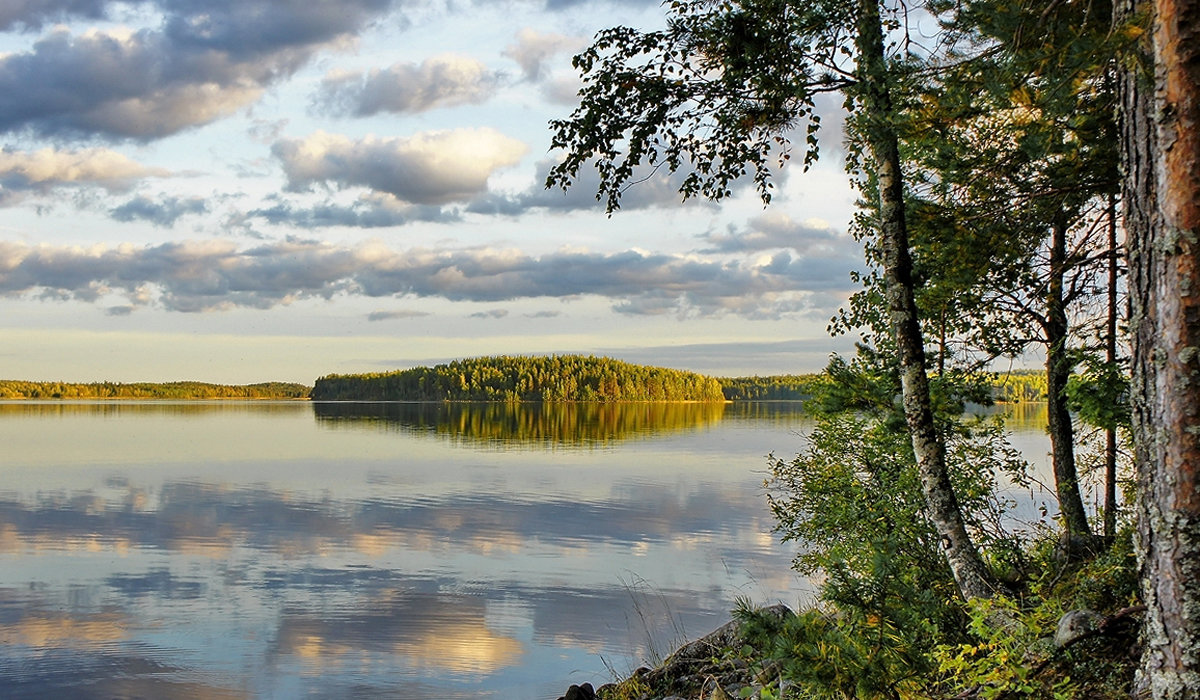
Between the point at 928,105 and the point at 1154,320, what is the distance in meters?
4.38

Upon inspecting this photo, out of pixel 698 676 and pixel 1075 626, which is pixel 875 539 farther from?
pixel 698 676

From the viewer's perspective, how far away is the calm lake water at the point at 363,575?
14.9 metres

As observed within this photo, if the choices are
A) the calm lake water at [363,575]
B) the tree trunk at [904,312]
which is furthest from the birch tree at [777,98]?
the calm lake water at [363,575]

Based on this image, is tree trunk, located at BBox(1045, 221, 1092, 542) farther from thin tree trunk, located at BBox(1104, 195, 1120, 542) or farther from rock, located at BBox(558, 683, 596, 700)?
rock, located at BBox(558, 683, 596, 700)

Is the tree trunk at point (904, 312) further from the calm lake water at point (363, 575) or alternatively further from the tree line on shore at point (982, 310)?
the calm lake water at point (363, 575)

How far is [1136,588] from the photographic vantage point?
7477 millimetres

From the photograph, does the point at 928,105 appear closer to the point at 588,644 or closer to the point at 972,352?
the point at 972,352

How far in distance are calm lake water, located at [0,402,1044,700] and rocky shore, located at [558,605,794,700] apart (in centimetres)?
239

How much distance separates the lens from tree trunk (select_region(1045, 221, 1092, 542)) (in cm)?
1143

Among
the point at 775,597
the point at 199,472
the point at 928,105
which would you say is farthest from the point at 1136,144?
the point at 199,472

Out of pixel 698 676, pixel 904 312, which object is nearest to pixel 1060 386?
pixel 904 312

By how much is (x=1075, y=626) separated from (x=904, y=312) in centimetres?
351

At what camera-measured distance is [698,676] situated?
1131 cm

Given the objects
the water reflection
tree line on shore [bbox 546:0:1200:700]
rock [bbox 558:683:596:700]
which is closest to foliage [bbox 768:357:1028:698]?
tree line on shore [bbox 546:0:1200:700]
